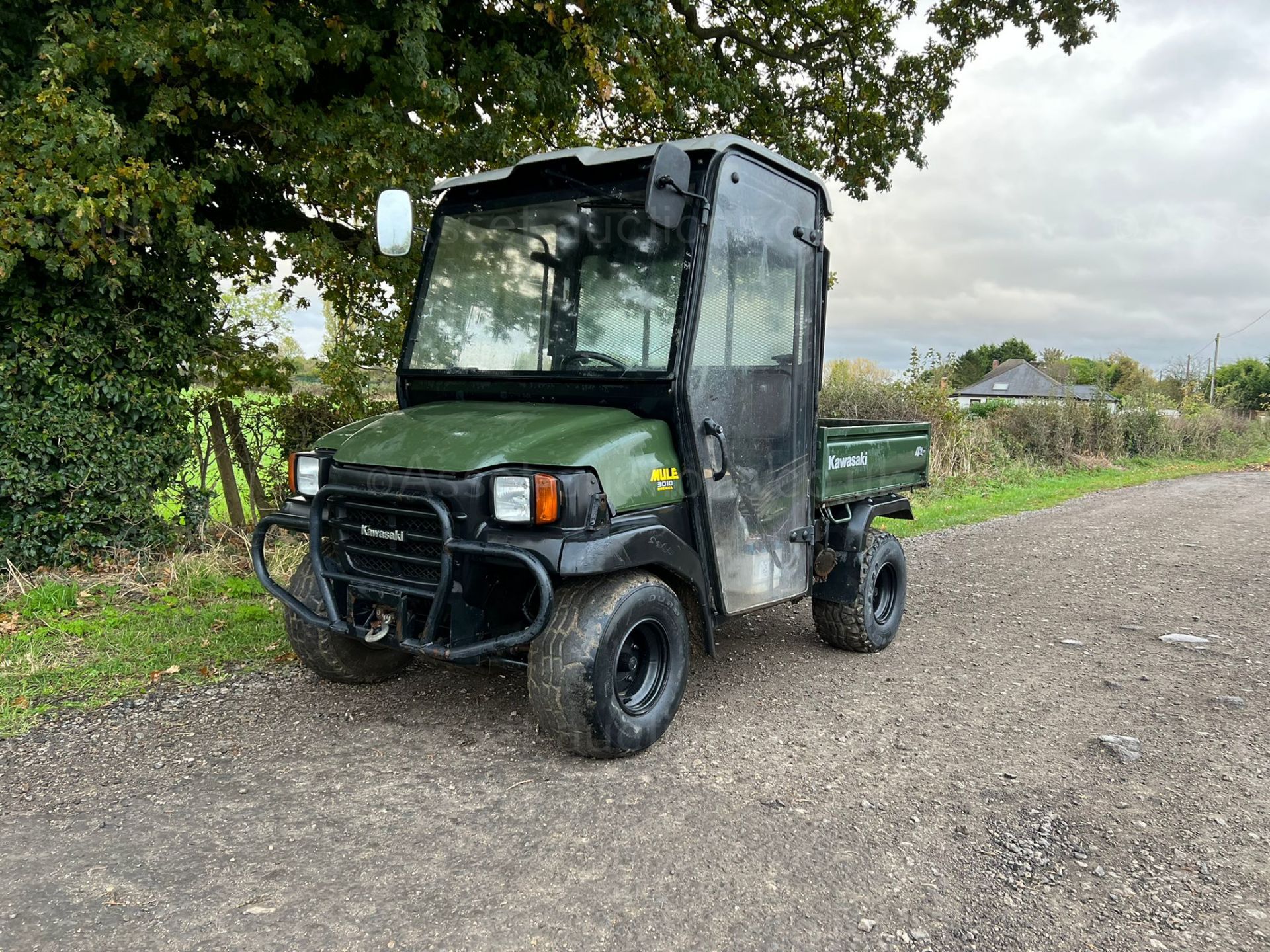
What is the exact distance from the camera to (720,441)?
3939mm

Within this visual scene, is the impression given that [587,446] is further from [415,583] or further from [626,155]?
[626,155]

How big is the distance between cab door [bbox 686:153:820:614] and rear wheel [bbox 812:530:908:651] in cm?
45

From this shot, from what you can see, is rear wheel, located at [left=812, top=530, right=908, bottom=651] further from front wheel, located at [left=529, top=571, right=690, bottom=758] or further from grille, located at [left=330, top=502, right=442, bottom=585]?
grille, located at [left=330, top=502, right=442, bottom=585]

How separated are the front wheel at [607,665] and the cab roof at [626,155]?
1.83m

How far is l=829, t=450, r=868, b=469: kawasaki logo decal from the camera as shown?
484 cm

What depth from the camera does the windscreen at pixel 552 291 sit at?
3.81 metres

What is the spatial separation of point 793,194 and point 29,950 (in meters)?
4.26

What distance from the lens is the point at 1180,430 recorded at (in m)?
22.4

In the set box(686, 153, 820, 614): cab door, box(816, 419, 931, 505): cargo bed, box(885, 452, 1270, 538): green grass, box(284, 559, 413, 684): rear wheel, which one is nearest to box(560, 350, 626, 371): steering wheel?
box(686, 153, 820, 614): cab door

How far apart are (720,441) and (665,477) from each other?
38 cm

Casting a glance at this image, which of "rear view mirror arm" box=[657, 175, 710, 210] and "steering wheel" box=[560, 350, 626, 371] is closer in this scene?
"rear view mirror arm" box=[657, 175, 710, 210]

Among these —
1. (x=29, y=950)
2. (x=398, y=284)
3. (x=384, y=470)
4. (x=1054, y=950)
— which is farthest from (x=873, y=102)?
(x=29, y=950)

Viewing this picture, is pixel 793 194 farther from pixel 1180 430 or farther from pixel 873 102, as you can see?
pixel 1180 430

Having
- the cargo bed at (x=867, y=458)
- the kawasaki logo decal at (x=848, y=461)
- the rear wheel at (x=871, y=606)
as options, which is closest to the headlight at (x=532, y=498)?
the cargo bed at (x=867, y=458)
